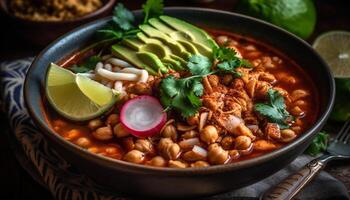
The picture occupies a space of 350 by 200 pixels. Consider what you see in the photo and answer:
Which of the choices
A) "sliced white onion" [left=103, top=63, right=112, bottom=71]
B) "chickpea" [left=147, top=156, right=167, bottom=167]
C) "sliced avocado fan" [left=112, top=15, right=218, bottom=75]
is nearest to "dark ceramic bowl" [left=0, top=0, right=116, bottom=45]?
"sliced avocado fan" [left=112, top=15, right=218, bottom=75]

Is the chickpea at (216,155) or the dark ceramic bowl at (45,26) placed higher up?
the chickpea at (216,155)

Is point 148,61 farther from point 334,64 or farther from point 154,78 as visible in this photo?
point 334,64

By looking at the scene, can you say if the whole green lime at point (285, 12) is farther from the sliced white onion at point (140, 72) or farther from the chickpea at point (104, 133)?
the chickpea at point (104, 133)

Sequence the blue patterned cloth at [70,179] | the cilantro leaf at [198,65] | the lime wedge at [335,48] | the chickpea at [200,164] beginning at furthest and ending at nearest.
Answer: the lime wedge at [335,48], the cilantro leaf at [198,65], the blue patterned cloth at [70,179], the chickpea at [200,164]

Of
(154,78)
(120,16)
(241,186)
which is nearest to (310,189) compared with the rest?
(241,186)

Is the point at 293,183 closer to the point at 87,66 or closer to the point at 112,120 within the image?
the point at 112,120

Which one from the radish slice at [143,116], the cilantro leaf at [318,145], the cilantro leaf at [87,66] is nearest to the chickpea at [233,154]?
the radish slice at [143,116]

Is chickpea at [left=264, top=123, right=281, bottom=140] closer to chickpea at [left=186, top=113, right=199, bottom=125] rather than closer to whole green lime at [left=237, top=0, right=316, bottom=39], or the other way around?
chickpea at [left=186, top=113, right=199, bottom=125]
